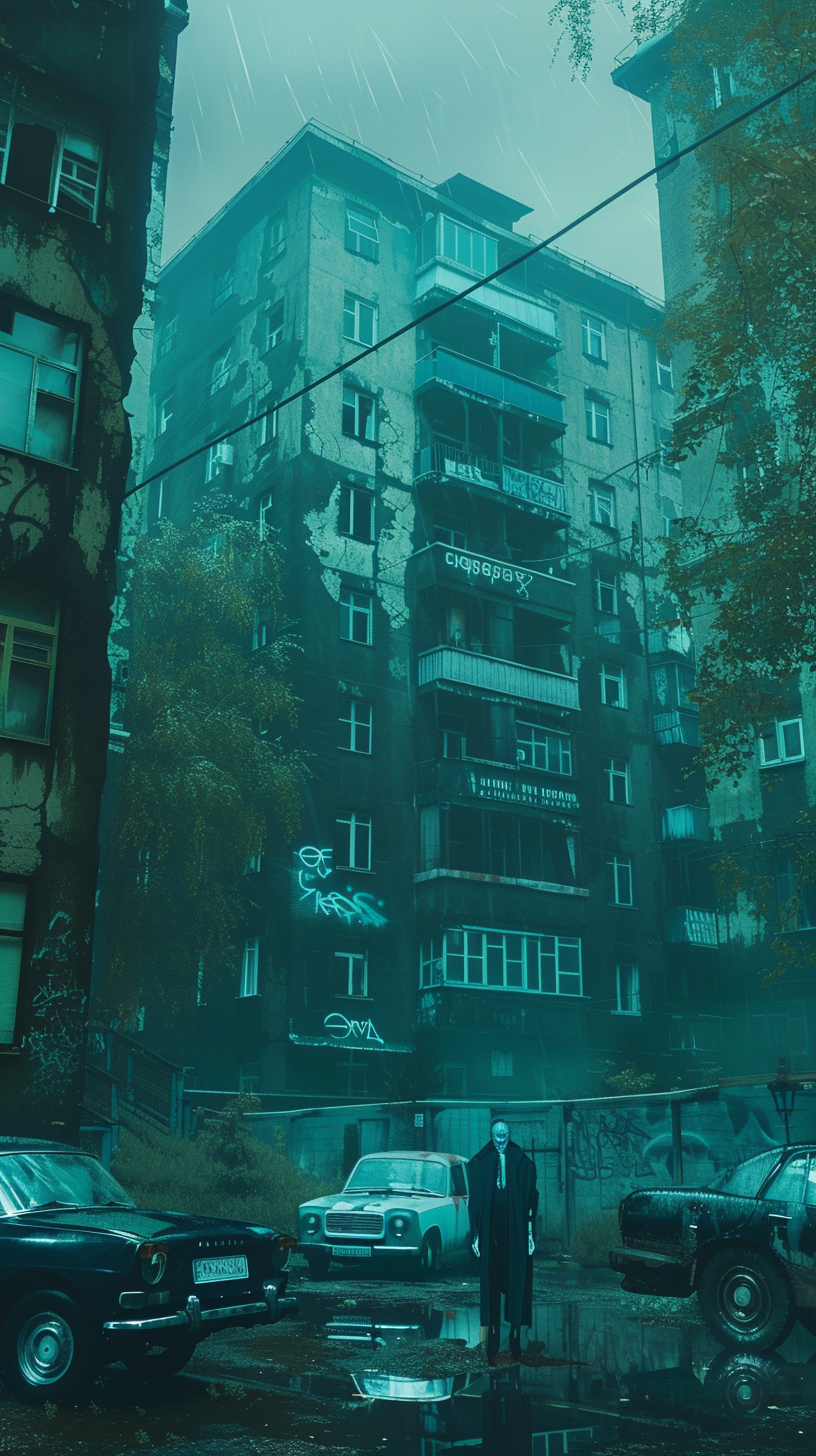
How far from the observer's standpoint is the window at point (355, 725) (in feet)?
111

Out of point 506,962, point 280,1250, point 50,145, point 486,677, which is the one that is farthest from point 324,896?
point 280,1250

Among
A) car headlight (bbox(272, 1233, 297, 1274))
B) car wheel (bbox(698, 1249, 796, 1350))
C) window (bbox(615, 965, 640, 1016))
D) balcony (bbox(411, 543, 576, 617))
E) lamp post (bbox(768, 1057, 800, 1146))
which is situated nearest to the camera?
car headlight (bbox(272, 1233, 297, 1274))

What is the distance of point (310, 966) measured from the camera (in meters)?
31.3

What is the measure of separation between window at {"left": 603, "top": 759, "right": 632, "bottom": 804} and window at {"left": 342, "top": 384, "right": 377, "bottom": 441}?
12.5 m

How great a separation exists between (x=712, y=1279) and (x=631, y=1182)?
8.79m

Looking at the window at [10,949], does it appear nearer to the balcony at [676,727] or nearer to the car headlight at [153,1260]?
the car headlight at [153,1260]

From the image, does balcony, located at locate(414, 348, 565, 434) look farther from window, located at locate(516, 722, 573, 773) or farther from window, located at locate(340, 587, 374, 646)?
window, located at locate(516, 722, 573, 773)

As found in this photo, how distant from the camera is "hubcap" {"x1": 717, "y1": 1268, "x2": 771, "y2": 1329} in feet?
33.7

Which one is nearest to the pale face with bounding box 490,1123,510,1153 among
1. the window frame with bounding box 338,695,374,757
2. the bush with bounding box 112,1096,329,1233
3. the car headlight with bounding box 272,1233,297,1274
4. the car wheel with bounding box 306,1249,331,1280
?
the car headlight with bounding box 272,1233,297,1274

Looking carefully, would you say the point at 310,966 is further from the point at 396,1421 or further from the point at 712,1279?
the point at 396,1421

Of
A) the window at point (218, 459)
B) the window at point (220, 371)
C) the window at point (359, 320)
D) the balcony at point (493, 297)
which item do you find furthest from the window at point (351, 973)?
the balcony at point (493, 297)

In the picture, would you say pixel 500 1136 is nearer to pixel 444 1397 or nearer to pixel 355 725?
pixel 444 1397

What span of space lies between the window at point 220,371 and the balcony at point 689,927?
21.6 m

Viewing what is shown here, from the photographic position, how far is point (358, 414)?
36.7m
